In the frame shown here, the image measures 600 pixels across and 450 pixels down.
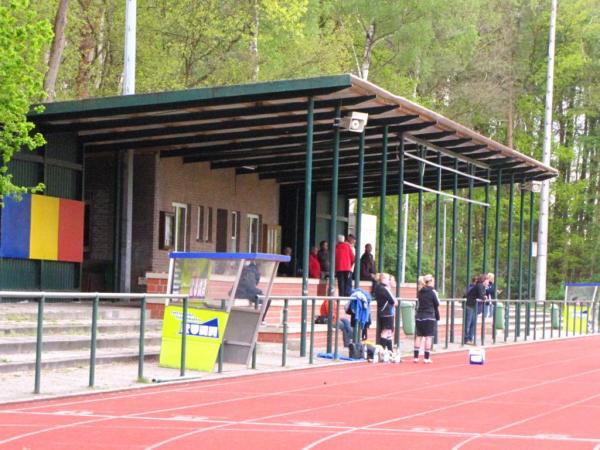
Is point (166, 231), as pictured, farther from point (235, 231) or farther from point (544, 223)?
point (544, 223)

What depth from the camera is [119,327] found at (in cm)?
2144

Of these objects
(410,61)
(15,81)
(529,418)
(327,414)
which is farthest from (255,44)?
(529,418)

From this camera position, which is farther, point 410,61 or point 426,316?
point 410,61

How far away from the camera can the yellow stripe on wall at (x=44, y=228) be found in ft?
82.7

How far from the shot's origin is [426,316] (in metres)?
23.7

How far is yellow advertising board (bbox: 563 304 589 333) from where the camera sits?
42.5 meters

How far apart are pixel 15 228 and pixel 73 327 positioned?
5.43 metres

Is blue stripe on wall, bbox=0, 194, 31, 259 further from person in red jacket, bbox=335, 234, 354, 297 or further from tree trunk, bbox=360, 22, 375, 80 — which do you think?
tree trunk, bbox=360, 22, 375, 80

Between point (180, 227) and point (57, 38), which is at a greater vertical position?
point (57, 38)

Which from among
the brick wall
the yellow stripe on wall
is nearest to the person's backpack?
the yellow stripe on wall

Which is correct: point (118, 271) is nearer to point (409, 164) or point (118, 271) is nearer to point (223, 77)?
point (409, 164)

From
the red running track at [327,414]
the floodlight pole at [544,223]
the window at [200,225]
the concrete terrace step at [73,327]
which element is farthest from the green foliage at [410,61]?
the red running track at [327,414]

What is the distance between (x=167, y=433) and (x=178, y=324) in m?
6.98

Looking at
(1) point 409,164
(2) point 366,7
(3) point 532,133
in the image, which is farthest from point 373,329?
(3) point 532,133
